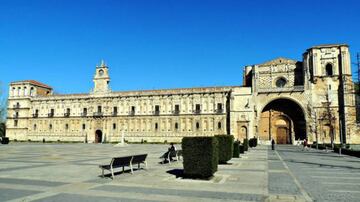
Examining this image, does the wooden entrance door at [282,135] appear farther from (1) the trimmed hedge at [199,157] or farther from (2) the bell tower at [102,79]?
(1) the trimmed hedge at [199,157]

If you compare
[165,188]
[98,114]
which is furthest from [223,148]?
[98,114]

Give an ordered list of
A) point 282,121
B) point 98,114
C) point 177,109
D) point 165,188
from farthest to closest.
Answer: point 98,114
point 177,109
point 282,121
point 165,188

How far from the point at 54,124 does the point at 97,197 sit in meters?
67.8

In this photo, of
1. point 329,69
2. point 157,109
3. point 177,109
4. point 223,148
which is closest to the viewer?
point 223,148

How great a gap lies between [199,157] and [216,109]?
48.1 m

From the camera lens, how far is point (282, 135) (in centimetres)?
5700

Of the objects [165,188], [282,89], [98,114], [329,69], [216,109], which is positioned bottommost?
[165,188]

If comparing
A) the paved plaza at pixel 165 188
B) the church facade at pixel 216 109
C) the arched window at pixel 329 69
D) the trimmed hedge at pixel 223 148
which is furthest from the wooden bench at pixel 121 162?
the arched window at pixel 329 69

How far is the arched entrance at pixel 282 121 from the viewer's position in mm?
56184

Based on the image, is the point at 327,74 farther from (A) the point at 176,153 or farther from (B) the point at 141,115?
(A) the point at 176,153

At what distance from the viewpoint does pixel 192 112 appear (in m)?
61.5

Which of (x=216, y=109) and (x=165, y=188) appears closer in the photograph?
(x=165, y=188)

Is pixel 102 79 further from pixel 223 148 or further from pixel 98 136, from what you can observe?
pixel 223 148

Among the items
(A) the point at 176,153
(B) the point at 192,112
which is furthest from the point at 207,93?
(A) the point at 176,153
